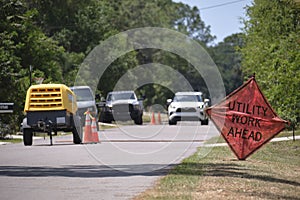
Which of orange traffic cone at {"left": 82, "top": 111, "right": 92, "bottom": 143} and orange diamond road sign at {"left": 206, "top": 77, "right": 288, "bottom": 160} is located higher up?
orange diamond road sign at {"left": 206, "top": 77, "right": 288, "bottom": 160}

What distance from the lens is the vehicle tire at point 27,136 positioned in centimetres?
2552

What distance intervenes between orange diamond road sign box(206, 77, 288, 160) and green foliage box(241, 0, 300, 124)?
644 centimetres

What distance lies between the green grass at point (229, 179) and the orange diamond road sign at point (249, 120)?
2.04 feet

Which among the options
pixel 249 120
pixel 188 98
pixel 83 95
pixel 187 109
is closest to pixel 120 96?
pixel 188 98

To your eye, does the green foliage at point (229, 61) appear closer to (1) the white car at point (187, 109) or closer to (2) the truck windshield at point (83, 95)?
(1) the white car at point (187, 109)

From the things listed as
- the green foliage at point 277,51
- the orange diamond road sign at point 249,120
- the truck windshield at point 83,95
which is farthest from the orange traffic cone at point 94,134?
the orange diamond road sign at point 249,120

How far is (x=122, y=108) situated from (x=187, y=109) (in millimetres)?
4577

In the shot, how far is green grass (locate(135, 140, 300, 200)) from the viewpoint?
12.2 m

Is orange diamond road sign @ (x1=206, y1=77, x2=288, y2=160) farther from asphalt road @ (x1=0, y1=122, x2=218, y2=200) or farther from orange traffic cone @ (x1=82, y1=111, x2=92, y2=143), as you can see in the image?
orange traffic cone @ (x1=82, y1=111, x2=92, y2=143)

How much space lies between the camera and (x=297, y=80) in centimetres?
2645

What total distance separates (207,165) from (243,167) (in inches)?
35.5

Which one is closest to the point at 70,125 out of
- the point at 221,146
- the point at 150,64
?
the point at 221,146

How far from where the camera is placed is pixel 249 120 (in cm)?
1806

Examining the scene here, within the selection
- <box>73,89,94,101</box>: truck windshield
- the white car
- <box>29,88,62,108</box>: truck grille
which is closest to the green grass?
<box>29,88,62,108</box>: truck grille
